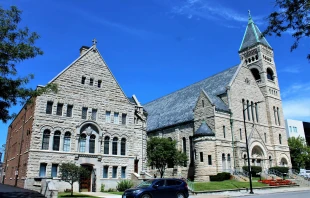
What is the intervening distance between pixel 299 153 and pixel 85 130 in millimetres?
51650

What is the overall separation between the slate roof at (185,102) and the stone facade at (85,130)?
52.5 ft

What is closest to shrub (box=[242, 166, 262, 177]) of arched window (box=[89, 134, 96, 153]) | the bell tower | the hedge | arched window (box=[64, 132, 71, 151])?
the hedge

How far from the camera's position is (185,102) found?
54.3m

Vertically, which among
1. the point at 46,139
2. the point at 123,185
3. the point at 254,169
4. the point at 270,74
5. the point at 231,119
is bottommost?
the point at 123,185

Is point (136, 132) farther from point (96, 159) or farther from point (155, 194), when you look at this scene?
point (155, 194)

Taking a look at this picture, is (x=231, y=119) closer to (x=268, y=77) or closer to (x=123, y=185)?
(x=268, y=77)

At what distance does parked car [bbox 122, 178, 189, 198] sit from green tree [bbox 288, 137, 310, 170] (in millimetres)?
51048

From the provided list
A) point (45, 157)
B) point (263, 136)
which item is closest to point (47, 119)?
point (45, 157)

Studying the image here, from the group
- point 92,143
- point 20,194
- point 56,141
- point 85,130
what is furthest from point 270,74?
point 20,194

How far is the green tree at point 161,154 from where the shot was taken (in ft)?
119

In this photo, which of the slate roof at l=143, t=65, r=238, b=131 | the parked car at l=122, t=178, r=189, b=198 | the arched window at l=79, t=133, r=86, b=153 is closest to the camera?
the parked car at l=122, t=178, r=189, b=198

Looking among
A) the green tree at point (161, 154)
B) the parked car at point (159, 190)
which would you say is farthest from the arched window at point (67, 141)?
the parked car at point (159, 190)

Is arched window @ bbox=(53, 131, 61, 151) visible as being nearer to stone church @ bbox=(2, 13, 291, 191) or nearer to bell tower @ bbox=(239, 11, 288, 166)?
stone church @ bbox=(2, 13, 291, 191)

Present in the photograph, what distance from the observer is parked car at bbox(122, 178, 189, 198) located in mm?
16719
